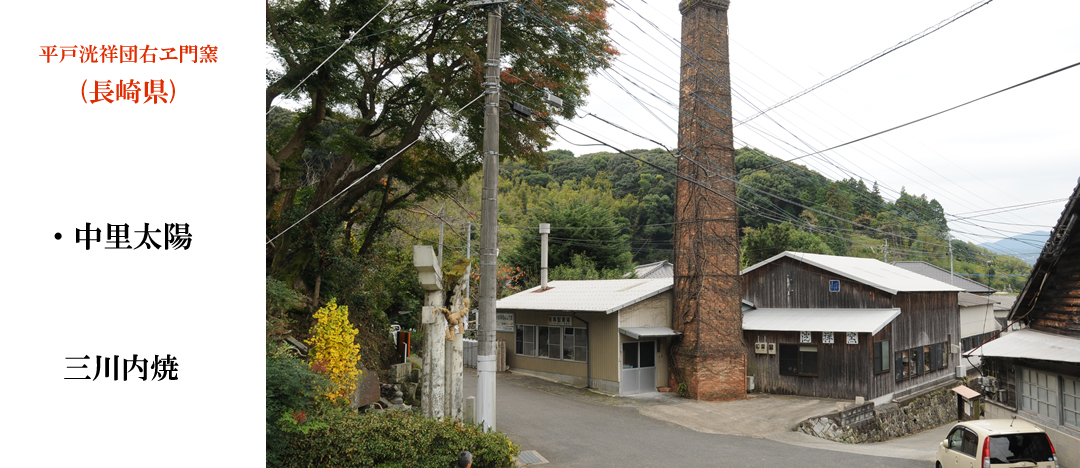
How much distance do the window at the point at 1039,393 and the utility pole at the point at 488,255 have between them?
11482mm

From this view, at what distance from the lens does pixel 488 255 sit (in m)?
10.0

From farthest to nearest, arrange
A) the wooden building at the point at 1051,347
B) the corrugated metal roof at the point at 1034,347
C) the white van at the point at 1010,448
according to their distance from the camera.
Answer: the wooden building at the point at 1051,347 → the corrugated metal roof at the point at 1034,347 → the white van at the point at 1010,448

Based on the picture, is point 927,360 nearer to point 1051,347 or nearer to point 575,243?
point 1051,347

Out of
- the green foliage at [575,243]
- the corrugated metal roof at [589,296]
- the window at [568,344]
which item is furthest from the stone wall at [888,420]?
the green foliage at [575,243]

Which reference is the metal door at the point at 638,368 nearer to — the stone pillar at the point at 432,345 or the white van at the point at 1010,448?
the stone pillar at the point at 432,345

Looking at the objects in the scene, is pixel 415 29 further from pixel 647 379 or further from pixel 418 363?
pixel 647 379

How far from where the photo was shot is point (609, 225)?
39.2 m

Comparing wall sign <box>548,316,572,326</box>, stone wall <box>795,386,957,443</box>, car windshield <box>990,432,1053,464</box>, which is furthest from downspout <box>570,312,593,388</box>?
car windshield <box>990,432,1053,464</box>

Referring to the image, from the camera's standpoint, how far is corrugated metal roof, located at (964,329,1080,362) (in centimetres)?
1117

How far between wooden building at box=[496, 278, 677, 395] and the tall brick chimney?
1110mm

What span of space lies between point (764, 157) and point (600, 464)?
5937 cm

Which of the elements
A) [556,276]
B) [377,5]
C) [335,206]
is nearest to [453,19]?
[377,5]

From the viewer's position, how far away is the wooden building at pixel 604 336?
2027cm

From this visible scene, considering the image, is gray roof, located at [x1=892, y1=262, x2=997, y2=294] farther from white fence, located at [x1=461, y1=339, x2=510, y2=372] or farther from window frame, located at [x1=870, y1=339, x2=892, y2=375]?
white fence, located at [x1=461, y1=339, x2=510, y2=372]
